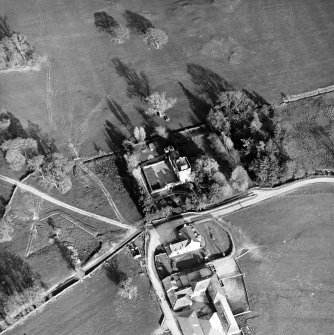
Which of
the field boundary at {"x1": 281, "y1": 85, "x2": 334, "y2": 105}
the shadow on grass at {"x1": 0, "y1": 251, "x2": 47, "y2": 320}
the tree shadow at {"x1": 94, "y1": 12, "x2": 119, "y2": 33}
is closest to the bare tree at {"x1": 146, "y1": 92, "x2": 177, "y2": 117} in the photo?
the field boundary at {"x1": 281, "y1": 85, "x2": 334, "y2": 105}

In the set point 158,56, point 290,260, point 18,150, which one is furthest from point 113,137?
point 290,260

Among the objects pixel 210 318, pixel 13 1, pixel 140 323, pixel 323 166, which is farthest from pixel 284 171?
pixel 13 1

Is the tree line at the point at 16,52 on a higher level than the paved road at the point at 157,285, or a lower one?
higher

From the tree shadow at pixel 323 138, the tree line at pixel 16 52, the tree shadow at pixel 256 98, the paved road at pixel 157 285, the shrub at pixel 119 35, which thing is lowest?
the paved road at pixel 157 285

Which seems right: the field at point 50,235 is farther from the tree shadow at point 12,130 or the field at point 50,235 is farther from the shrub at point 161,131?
the shrub at point 161,131

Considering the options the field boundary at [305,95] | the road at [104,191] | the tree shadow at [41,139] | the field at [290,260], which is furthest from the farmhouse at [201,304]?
the field boundary at [305,95]

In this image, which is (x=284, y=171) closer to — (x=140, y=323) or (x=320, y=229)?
(x=320, y=229)
